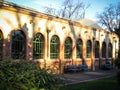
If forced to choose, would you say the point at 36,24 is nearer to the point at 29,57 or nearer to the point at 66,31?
the point at 29,57

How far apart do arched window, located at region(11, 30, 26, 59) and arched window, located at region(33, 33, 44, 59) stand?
1.40m

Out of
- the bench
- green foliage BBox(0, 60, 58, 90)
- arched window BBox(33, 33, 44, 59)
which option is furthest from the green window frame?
green foliage BBox(0, 60, 58, 90)

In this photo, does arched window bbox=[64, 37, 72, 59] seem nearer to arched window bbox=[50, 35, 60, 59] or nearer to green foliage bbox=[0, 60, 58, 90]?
arched window bbox=[50, 35, 60, 59]

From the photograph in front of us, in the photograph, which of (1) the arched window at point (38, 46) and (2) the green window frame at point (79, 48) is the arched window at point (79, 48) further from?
(1) the arched window at point (38, 46)

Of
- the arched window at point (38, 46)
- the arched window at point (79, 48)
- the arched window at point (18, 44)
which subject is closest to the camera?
the arched window at point (18, 44)

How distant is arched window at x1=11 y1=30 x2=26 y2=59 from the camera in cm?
1900

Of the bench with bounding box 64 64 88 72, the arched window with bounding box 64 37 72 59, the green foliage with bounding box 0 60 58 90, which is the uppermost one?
the arched window with bounding box 64 37 72 59

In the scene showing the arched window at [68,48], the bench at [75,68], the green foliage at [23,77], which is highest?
the arched window at [68,48]

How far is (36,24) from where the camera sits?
21.1 meters

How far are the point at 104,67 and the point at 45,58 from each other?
1252cm

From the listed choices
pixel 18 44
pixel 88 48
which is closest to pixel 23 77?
pixel 18 44

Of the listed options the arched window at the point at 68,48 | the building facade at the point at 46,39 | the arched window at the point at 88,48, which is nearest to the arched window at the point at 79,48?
the building facade at the point at 46,39

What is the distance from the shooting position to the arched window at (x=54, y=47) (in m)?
23.3

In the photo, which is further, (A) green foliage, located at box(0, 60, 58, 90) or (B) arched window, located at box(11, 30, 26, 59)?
(B) arched window, located at box(11, 30, 26, 59)
